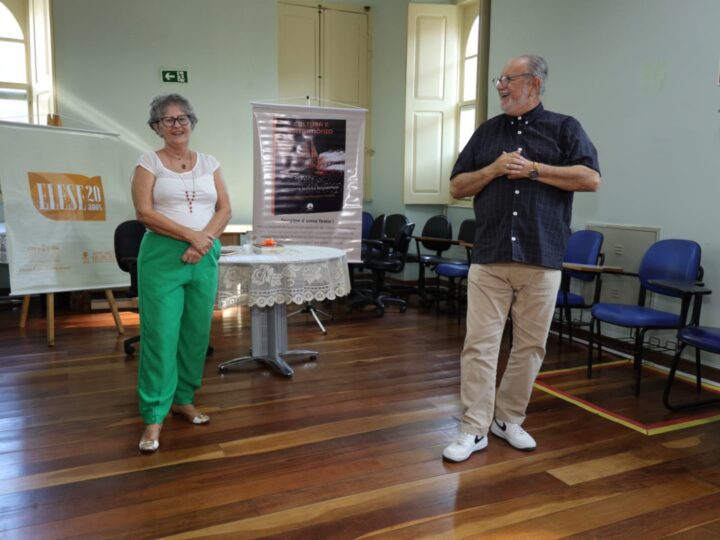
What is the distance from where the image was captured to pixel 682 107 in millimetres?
4020

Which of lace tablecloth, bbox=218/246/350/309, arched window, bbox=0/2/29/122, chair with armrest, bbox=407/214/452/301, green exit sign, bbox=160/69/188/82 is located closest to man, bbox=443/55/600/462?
lace tablecloth, bbox=218/246/350/309

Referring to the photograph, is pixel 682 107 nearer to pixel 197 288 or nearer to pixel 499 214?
pixel 499 214

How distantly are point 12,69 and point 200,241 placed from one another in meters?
5.19

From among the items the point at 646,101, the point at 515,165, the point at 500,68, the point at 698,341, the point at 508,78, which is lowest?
the point at 698,341

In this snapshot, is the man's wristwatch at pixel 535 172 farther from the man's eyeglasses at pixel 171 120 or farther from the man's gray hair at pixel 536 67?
A: the man's eyeglasses at pixel 171 120

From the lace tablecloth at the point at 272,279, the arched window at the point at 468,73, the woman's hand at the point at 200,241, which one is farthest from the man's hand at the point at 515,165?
the arched window at the point at 468,73

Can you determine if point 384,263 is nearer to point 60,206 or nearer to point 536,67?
point 60,206

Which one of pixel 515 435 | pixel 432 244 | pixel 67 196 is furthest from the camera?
pixel 432 244

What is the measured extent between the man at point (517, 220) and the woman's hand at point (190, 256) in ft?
3.93

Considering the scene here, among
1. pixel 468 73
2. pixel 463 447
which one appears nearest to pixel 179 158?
pixel 463 447

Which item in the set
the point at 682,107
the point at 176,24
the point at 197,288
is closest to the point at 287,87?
the point at 176,24

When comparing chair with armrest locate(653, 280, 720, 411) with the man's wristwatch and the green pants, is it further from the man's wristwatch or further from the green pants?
the green pants

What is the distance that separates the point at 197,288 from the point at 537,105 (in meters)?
1.72

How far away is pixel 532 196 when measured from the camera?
239 centimetres
